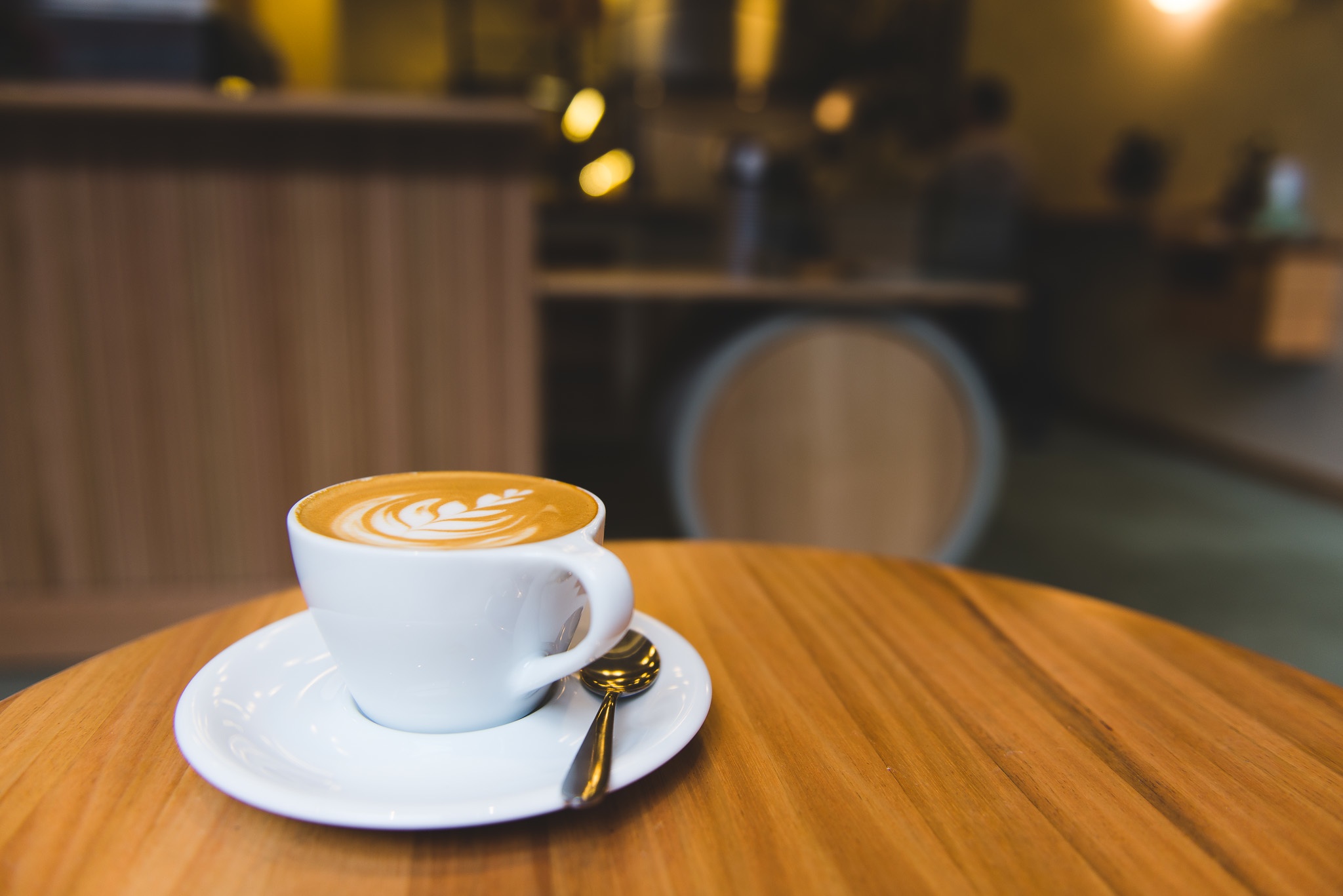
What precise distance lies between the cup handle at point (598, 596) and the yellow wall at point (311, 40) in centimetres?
560

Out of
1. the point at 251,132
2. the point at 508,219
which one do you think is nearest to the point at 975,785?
the point at 508,219

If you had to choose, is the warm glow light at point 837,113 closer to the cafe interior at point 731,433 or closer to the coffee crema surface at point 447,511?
the cafe interior at point 731,433

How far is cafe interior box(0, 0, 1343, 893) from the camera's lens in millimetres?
311

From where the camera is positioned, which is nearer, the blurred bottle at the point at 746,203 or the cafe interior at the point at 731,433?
the cafe interior at the point at 731,433

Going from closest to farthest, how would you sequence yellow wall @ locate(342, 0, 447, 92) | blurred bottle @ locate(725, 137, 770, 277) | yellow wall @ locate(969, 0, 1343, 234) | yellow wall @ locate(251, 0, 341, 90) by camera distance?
blurred bottle @ locate(725, 137, 770, 277) < yellow wall @ locate(969, 0, 1343, 234) < yellow wall @ locate(251, 0, 341, 90) < yellow wall @ locate(342, 0, 447, 92)

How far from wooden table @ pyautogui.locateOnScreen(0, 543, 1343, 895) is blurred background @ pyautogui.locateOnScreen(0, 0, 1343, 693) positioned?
3.63 ft

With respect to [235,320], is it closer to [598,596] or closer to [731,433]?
[731,433]

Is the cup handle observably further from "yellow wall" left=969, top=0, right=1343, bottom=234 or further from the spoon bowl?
"yellow wall" left=969, top=0, right=1343, bottom=234

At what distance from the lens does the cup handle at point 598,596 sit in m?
0.31

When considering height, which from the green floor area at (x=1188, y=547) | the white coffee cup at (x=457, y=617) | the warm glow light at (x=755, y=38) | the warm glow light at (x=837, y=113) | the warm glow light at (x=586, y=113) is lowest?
the green floor area at (x=1188, y=547)

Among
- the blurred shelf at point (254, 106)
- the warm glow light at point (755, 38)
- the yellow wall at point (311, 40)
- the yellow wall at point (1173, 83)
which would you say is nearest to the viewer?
the blurred shelf at point (254, 106)

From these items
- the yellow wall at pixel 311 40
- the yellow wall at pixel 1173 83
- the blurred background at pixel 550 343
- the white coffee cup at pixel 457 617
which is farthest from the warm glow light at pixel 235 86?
the yellow wall at pixel 311 40

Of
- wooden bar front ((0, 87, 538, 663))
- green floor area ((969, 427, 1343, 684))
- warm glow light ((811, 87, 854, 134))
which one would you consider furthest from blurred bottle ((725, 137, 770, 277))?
warm glow light ((811, 87, 854, 134))

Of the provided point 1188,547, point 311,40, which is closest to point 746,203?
point 1188,547
